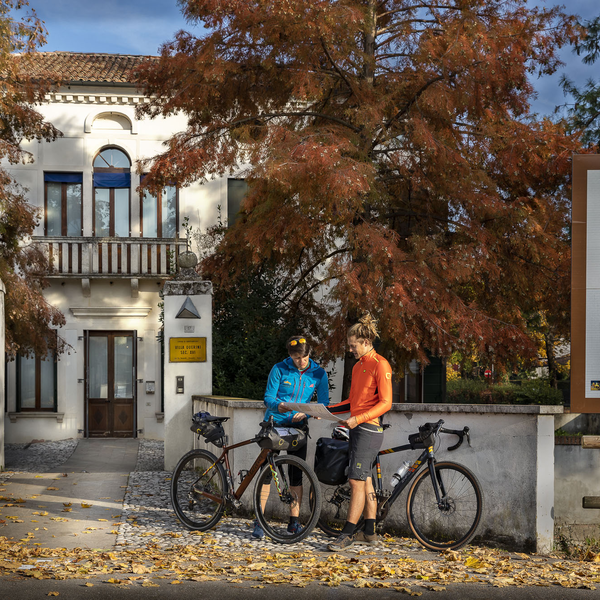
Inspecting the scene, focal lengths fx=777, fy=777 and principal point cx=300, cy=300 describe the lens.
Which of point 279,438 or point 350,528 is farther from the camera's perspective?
point 279,438

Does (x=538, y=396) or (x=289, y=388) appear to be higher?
(x=289, y=388)

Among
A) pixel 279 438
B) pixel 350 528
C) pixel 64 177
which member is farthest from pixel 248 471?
pixel 64 177

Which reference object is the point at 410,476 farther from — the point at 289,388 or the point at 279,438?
the point at 289,388

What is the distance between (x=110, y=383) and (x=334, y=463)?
1322 cm

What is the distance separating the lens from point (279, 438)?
6879mm

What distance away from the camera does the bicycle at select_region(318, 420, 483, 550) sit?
6844mm

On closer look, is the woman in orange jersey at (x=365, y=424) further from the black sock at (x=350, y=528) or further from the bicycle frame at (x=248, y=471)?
the bicycle frame at (x=248, y=471)

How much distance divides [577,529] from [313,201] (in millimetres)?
4906

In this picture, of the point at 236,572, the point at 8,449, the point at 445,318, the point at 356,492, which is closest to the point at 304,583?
the point at 236,572

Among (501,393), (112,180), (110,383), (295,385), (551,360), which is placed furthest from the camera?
(551,360)

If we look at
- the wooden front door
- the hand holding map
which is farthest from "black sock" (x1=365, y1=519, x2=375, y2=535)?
the wooden front door

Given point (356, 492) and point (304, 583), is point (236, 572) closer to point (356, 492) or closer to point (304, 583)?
point (304, 583)

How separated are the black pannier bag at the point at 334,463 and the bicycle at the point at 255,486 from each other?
18 cm

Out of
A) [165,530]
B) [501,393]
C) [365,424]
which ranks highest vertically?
[365,424]
